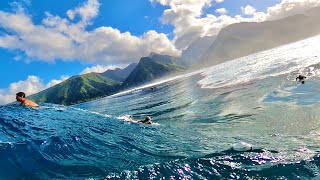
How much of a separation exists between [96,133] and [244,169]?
1231 cm

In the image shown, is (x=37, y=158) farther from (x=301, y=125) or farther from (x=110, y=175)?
(x=301, y=125)

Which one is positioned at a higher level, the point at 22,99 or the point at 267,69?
the point at 22,99

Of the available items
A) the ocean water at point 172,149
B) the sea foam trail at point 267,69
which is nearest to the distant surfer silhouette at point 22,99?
the ocean water at point 172,149

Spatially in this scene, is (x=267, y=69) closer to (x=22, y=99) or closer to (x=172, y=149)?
(x=22, y=99)

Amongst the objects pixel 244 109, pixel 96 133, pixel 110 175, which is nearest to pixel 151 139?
pixel 96 133

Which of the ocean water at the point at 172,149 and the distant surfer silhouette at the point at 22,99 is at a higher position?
the distant surfer silhouette at the point at 22,99

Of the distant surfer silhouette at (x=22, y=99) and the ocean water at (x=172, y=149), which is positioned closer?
the ocean water at (x=172, y=149)

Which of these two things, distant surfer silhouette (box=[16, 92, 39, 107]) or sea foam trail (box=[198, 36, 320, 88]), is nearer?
distant surfer silhouette (box=[16, 92, 39, 107])

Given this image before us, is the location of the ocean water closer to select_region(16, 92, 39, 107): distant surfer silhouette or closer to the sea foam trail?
select_region(16, 92, 39, 107): distant surfer silhouette

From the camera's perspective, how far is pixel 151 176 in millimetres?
12977

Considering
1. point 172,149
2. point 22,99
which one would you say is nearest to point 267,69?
point 22,99

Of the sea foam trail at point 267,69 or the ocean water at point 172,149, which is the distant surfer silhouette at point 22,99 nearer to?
the ocean water at point 172,149

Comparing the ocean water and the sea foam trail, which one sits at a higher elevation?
the sea foam trail

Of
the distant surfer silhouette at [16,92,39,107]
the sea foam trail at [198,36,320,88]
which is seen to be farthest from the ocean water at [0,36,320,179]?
the sea foam trail at [198,36,320,88]
